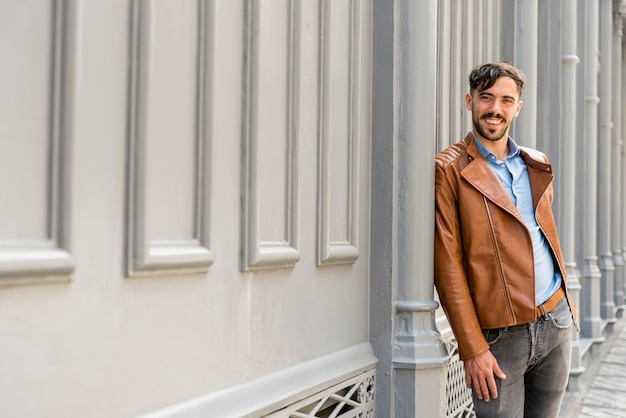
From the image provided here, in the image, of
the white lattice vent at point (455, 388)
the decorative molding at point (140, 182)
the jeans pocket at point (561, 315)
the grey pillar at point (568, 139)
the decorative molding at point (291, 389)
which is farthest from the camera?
the grey pillar at point (568, 139)

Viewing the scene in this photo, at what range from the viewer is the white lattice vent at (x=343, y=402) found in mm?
2873

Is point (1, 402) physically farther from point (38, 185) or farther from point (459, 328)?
point (459, 328)

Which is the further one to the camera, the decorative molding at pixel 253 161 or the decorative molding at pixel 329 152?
the decorative molding at pixel 329 152

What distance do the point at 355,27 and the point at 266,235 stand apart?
1.18 meters

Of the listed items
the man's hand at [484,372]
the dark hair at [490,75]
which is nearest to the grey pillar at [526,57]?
the dark hair at [490,75]

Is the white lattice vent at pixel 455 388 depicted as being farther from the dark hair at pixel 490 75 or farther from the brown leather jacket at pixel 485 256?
the dark hair at pixel 490 75

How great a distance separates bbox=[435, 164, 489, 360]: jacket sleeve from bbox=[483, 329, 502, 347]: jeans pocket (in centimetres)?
10

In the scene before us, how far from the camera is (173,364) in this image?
83.2 inches

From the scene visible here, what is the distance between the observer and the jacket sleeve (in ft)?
9.83

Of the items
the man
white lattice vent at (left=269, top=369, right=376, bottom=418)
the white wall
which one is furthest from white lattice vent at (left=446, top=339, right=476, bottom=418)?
the white wall

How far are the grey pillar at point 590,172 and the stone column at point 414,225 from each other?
6.22 m

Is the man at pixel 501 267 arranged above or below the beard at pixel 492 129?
below

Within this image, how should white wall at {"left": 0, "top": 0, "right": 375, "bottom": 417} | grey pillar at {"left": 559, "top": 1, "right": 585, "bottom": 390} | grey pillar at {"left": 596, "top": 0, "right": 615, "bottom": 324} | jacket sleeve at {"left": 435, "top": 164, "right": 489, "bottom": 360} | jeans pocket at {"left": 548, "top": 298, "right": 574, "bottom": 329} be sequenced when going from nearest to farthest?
white wall at {"left": 0, "top": 0, "right": 375, "bottom": 417} < jacket sleeve at {"left": 435, "top": 164, "right": 489, "bottom": 360} < jeans pocket at {"left": 548, "top": 298, "right": 574, "bottom": 329} < grey pillar at {"left": 559, "top": 1, "right": 585, "bottom": 390} < grey pillar at {"left": 596, "top": 0, "right": 615, "bottom": 324}

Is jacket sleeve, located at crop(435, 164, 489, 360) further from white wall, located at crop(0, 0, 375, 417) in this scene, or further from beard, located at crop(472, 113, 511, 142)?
white wall, located at crop(0, 0, 375, 417)
